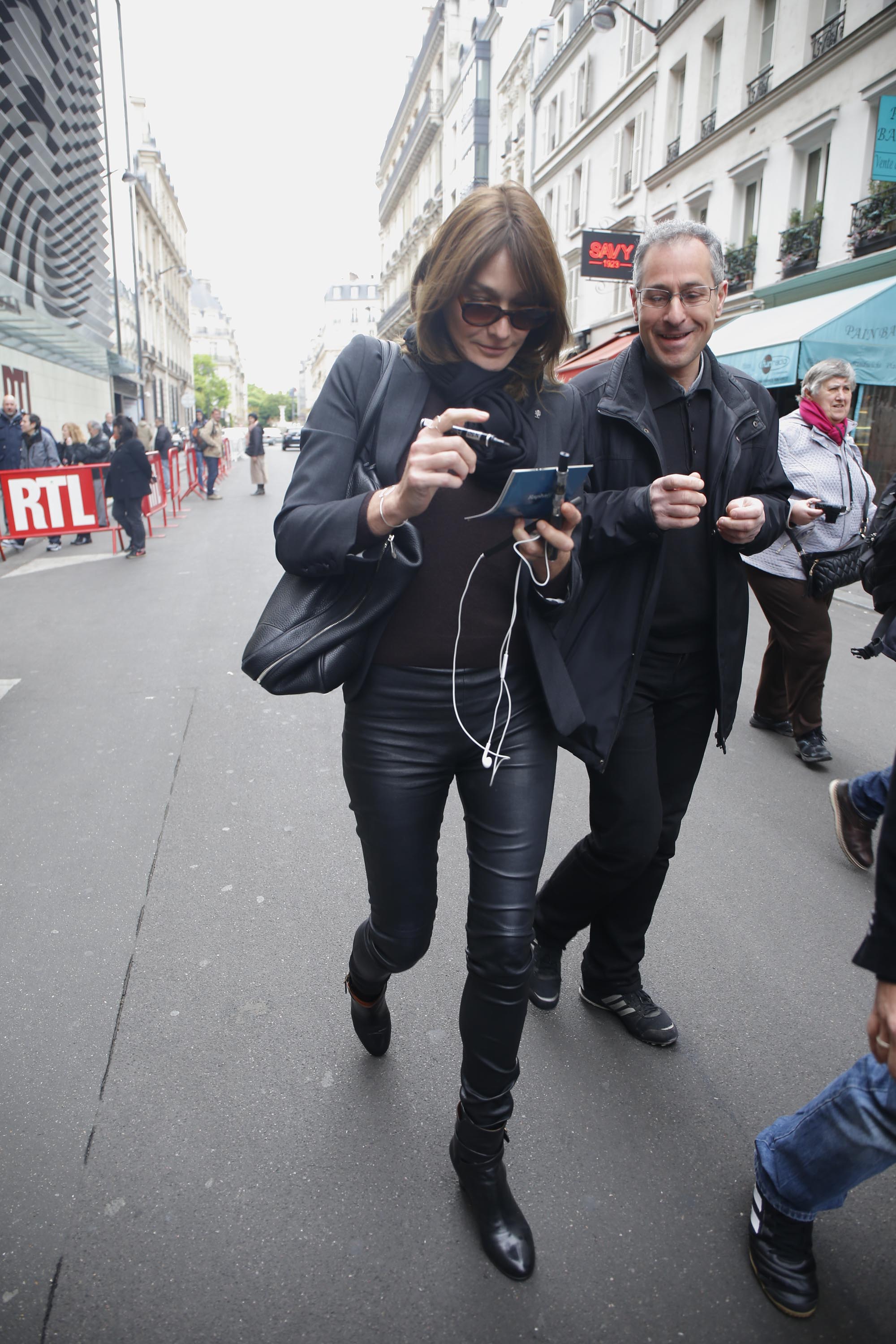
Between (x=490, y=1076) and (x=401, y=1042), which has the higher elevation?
(x=490, y=1076)

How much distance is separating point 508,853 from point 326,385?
3.35 ft

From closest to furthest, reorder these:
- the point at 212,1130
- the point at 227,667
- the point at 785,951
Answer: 1. the point at 212,1130
2. the point at 785,951
3. the point at 227,667

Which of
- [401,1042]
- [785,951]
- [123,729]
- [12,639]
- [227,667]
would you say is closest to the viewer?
[401,1042]

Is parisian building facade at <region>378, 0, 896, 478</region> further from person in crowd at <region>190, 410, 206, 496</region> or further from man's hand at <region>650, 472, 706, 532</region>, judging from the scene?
person in crowd at <region>190, 410, 206, 496</region>

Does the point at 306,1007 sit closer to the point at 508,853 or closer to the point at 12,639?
the point at 508,853

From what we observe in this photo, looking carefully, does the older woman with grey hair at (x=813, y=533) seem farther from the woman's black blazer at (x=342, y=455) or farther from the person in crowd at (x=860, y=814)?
the woman's black blazer at (x=342, y=455)

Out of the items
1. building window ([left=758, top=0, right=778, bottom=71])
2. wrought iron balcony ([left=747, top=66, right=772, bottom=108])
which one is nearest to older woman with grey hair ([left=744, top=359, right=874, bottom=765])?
wrought iron balcony ([left=747, top=66, right=772, bottom=108])

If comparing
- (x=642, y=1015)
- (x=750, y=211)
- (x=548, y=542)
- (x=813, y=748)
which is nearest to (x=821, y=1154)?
(x=642, y=1015)

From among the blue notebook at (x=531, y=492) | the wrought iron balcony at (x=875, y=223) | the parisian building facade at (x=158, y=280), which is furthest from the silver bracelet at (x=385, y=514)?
the parisian building facade at (x=158, y=280)

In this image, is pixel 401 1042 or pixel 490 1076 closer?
pixel 490 1076

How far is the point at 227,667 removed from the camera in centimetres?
682

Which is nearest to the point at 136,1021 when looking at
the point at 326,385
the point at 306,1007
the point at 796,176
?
the point at 306,1007

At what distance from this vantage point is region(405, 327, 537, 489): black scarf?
1.89 meters

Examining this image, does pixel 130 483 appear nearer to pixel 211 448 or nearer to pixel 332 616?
pixel 211 448
